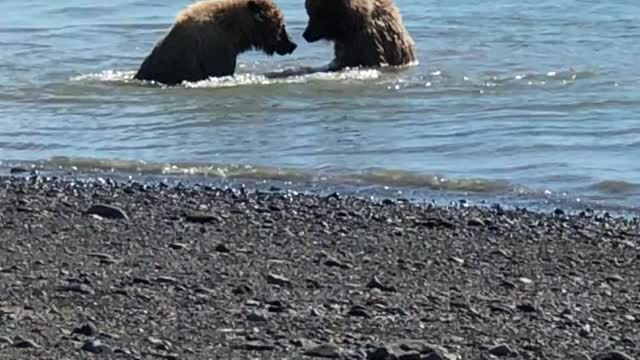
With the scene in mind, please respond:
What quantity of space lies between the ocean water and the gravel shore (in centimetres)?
106

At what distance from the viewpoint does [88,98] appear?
50.7 feet

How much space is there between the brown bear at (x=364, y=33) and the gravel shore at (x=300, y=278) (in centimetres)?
561

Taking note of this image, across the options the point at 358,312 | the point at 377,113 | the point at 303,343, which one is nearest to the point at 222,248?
the point at 358,312

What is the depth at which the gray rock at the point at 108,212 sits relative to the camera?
395 inches

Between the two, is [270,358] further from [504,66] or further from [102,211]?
[504,66]

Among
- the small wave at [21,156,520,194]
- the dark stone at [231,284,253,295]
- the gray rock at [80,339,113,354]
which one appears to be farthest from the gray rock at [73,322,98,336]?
the small wave at [21,156,520,194]

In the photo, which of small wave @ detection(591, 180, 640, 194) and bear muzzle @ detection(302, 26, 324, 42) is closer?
small wave @ detection(591, 180, 640, 194)

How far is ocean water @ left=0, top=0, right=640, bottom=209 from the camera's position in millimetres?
11875

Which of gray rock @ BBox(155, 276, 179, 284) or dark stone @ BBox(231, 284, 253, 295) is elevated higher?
gray rock @ BBox(155, 276, 179, 284)

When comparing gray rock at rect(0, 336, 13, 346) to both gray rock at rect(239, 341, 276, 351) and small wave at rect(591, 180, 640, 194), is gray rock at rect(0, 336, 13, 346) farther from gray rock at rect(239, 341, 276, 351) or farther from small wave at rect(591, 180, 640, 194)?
small wave at rect(591, 180, 640, 194)

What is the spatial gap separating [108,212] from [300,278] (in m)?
2.03

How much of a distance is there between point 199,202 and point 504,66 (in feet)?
22.6

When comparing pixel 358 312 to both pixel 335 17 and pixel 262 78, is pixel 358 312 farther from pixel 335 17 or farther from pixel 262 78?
pixel 335 17

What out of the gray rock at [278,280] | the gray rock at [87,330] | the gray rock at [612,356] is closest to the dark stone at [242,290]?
the gray rock at [278,280]
